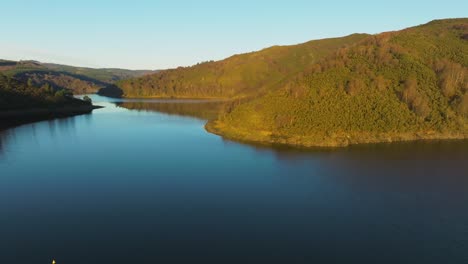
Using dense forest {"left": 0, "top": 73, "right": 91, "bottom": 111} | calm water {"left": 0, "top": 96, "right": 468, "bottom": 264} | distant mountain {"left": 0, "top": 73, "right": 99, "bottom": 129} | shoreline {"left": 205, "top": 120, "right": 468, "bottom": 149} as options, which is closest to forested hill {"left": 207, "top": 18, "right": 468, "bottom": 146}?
shoreline {"left": 205, "top": 120, "right": 468, "bottom": 149}

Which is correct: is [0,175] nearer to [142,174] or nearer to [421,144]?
[142,174]

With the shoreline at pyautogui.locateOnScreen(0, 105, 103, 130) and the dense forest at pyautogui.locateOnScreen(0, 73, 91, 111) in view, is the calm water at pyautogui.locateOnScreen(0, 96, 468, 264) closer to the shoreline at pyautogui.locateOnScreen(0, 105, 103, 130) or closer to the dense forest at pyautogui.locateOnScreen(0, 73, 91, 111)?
the shoreline at pyautogui.locateOnScreen(0, 105, 103, 130)

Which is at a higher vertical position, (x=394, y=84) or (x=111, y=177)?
(x=394, y=84)

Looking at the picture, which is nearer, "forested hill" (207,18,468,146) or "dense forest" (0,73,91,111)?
"forested hill" (207,18,468,146)

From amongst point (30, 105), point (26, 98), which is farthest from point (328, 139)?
point (26, 98)

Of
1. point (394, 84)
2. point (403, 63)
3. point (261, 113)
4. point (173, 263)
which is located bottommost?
point (173, 263)

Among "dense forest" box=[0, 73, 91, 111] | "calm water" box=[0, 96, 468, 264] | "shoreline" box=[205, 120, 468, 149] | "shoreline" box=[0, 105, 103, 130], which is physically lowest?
"calm water" box=[0, 96, 468, 264]

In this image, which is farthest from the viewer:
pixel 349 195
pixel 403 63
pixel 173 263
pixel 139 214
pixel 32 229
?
pixel 403 63

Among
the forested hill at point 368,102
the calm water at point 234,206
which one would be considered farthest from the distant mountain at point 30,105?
the forested hill at point 368,102

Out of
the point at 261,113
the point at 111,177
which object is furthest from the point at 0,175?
the point at 261,113
